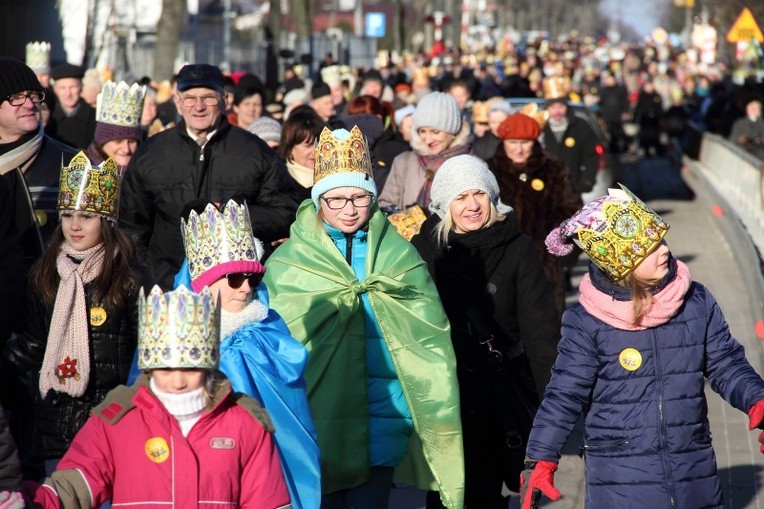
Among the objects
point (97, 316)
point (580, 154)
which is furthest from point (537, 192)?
point (580, 154)

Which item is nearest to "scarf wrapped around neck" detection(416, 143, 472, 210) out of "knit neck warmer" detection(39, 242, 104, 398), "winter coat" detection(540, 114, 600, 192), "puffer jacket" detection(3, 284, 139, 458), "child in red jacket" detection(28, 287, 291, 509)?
"puffer jacket" detection(3, 284, 139, 458)

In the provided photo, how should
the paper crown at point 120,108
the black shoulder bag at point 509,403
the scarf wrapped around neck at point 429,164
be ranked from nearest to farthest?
the black shoulder bag at point 509,403
the paper crown at point 120,108
the scarf wrapped around neck at point 429,164

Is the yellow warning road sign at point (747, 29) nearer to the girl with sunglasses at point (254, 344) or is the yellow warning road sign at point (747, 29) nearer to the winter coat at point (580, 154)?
the winter coat at point (580, 154)

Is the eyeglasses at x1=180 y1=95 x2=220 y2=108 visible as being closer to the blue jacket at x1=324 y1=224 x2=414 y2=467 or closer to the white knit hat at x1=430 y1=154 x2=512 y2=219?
the white knit hat at x1=430 y1=154 x2=512 y2=219

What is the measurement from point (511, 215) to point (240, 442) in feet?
9.96

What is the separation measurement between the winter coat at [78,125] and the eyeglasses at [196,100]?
5.39 meters

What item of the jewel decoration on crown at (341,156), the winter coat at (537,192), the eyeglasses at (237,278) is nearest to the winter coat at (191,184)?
the jewel decoration on crown at (341,156)

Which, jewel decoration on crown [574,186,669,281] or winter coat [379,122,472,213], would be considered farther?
winter coat [379,122,472,213]

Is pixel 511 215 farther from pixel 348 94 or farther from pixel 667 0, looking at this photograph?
pixel 667 0

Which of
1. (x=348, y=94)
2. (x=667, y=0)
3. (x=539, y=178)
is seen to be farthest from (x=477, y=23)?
(x=539, y=178)

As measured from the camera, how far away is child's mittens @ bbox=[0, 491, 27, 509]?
164 inches

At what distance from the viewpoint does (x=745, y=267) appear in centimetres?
1659

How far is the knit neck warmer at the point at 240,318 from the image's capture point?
5.45m

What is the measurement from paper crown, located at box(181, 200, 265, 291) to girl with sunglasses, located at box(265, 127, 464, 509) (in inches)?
34.8
